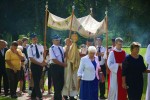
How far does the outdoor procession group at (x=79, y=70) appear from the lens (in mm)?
11195

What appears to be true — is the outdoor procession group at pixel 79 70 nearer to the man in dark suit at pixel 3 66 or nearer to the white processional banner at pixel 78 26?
the man in dark suit at pixel 3 66

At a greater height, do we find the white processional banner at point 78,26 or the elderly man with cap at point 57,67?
the white processional banner at point 78,26

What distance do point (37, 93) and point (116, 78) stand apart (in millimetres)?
3193

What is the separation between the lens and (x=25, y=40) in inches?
711

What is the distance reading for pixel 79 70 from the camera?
12.2 metres

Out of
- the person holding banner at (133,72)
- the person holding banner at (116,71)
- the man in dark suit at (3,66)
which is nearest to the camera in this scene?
the person holding banner at (133,72)

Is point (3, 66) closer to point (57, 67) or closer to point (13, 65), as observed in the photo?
point (13, 65)

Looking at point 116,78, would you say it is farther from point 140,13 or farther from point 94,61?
point 140,13

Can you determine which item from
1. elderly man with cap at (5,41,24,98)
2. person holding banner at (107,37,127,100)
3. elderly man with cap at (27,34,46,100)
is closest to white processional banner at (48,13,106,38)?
elderly man with cap at (27,34,46,100)

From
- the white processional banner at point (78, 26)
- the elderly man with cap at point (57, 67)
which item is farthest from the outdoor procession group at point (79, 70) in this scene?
the white processional banner at point (78, 26)

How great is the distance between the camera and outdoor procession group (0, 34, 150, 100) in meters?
11.2

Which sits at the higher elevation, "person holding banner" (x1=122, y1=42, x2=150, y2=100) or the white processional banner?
the white processional banner

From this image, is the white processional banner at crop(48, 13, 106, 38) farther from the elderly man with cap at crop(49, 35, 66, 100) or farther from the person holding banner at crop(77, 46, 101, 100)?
the person holding banner at crop(77, 46, 101, 100)

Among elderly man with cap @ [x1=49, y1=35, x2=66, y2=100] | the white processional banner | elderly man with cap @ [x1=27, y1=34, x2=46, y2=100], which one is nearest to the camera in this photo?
elderly man with cap @ [x1=49, y1=35, x2=66, y2=100]
